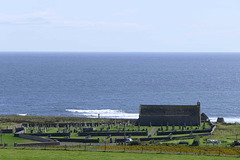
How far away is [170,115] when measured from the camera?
78750 mm

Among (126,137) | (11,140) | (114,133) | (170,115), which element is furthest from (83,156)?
(170,115)

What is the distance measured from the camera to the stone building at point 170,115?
77.9m

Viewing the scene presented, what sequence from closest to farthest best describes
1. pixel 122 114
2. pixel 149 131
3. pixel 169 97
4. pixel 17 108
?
pixel 149 131 → pixel 122 114 → pixel 17 108 → pixel 169 97

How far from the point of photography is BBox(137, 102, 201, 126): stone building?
77.9 meters

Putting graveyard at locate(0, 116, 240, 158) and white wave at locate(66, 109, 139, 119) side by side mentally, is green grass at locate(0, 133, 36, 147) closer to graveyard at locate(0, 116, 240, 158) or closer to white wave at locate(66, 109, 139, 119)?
graveyard at locate(0, 116, 240, 158)

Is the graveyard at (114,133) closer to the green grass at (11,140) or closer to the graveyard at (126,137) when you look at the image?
the graveyard at (126,137)

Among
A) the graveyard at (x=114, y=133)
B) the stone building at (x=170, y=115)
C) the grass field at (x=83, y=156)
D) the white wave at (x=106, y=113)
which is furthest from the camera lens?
the white wave at (x=106, y=113)

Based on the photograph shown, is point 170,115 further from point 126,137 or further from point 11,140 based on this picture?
point 11,140

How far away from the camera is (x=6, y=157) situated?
1939 inches

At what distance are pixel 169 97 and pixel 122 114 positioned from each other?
117 ft

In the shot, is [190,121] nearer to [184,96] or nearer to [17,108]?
[17,108]

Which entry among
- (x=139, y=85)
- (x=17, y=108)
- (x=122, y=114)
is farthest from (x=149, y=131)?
(x=139, y=85)

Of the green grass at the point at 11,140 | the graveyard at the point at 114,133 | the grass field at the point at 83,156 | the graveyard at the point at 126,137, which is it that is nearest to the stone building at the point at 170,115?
the graveyard at the point at 126,137

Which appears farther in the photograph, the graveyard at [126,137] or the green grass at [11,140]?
the green grass at [11,140]
